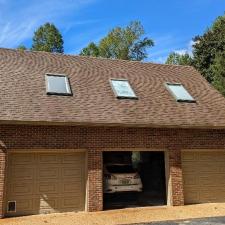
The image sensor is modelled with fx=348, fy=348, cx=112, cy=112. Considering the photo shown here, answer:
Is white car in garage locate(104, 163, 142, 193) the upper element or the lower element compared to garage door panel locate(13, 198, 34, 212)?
upper

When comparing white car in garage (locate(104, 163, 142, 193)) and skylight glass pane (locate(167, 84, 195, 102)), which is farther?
skylight glass pane (locate(167, 84, 195, 102))

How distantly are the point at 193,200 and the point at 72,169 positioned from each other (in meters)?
5.40

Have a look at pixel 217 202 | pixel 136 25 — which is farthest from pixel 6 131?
pixel 136 25

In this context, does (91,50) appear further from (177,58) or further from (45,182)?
(45,182)

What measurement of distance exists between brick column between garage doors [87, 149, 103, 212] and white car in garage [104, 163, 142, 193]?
950 millimetres

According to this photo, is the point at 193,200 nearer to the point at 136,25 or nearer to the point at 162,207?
the point at 162,207

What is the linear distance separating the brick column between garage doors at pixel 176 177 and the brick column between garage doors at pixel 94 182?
3077 millimetres

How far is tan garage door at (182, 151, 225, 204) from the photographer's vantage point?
14859 mm

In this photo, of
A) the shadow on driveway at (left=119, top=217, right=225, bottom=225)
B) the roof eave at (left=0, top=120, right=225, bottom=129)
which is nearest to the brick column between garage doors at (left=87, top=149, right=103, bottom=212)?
the roof eave at (left=0, top=120, right=225, bottom=129)

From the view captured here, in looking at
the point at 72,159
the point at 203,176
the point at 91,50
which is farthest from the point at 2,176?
the point at 91,50

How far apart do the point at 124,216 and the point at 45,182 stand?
10.4 feet

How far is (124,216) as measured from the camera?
12.3 meters

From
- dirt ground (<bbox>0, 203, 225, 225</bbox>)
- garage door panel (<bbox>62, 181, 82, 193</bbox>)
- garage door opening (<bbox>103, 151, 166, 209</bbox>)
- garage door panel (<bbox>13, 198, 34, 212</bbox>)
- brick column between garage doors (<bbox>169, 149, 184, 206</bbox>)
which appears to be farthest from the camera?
garage door opening (<bbox>103, 151, 166, 209</bbox>)

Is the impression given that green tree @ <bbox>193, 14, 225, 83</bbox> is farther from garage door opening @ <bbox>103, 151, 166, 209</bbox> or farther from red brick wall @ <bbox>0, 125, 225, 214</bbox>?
red brick wall @ <bbox>0, 125, 225, 214</bbox>
